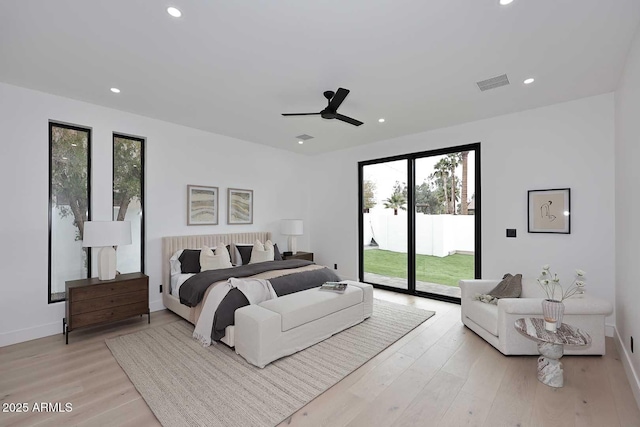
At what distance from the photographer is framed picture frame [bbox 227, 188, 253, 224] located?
550 centimetres

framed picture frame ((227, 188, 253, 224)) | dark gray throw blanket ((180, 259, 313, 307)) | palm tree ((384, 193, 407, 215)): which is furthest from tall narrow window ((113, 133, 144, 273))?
palm tree ((384, 193, 407, 215))

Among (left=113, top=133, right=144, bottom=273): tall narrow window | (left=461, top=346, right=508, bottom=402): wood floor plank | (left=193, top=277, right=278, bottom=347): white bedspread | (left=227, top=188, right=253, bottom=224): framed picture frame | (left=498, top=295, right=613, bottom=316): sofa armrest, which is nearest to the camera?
(left=461, top=346, right=508, bottom=402): wood floor plank

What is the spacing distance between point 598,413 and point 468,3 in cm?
313

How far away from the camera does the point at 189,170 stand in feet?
16.2

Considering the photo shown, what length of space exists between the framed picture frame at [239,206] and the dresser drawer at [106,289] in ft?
6.39

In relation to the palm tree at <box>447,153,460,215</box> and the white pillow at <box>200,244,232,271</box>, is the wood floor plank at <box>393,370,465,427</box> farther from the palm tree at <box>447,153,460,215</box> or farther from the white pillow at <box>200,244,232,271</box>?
the white pillow at <box>200,244,232,271</box>

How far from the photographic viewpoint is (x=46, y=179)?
3611 mm

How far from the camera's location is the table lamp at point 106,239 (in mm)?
3455

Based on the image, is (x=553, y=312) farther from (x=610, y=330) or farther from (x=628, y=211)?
(x=610, y=330)

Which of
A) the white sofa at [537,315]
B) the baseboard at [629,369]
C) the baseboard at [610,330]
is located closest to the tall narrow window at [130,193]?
the white sofa at [537,315]

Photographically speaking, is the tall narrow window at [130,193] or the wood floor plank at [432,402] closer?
the wood floor plank at [432,402]

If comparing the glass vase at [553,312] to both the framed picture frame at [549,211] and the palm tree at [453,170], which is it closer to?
the framed picture frame at [549,211]

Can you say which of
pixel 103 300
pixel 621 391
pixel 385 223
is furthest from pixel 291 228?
pixel 621 391

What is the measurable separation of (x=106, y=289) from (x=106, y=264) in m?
0.31
